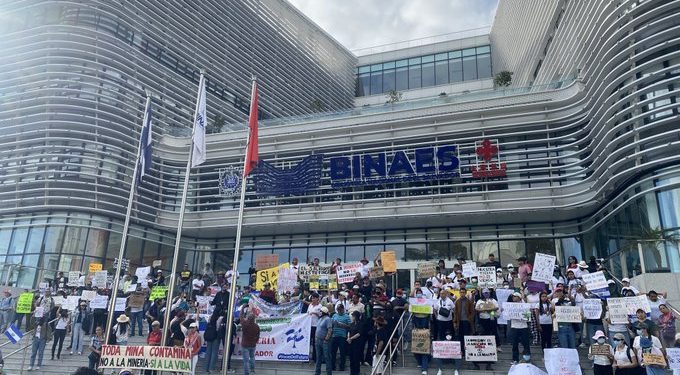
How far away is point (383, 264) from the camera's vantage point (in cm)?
1997

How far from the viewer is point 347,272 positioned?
19.5 meters

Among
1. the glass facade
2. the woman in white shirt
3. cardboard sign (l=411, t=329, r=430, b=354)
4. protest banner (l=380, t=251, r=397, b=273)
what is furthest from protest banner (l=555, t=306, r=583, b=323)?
the glass facade

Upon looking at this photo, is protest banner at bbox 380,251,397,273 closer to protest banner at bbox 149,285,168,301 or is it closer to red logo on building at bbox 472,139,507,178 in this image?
red logo on building at bbox 472,139,507,178

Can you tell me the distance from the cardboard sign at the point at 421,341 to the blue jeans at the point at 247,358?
168 inches

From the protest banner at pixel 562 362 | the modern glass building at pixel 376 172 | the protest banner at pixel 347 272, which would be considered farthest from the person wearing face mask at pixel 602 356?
the modern glass building at pixel 376 172

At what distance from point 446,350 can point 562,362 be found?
287 centimetres

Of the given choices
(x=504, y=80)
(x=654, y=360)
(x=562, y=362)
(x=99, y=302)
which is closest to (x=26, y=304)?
(x=99, y=302)

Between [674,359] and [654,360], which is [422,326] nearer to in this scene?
[654,360]

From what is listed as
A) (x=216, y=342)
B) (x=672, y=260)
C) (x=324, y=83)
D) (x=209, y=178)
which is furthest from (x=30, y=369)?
(x=324, y=83)

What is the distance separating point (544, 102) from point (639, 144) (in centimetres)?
597

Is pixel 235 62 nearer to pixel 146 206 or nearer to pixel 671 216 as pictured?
pixel 146 206

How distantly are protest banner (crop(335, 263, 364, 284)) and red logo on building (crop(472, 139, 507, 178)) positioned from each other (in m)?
8.48

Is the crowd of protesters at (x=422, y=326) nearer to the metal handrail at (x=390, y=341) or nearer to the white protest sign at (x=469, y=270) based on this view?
the metal handrail at (x=390, y=341)

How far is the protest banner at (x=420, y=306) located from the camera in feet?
49.6
